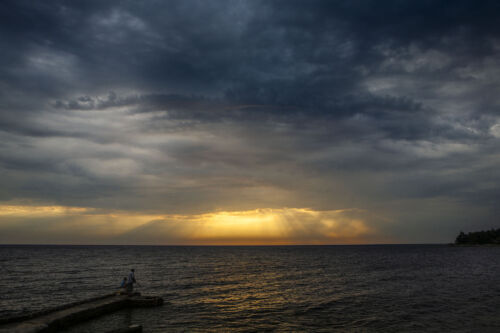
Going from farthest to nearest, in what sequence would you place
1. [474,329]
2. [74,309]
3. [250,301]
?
[250,301] < [74,309] < [474,329]

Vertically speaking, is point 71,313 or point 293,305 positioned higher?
point 71,313

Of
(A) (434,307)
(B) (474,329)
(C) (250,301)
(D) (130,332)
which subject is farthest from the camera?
A: (C) (250,301)

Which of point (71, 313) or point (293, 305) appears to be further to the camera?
point (293, 305)

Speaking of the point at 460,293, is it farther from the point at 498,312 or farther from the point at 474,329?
the point at 474,329

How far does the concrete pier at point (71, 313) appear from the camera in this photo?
2175 cm

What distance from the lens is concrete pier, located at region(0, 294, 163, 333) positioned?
71.4ft

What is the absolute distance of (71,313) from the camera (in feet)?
83.5

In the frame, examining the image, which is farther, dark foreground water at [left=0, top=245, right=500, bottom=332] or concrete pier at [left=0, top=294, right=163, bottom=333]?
dark foreground water at [left=0, top=245, right=500, bottom=332]

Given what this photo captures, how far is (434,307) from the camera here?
109ft

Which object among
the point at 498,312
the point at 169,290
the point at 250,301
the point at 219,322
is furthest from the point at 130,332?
the point at 498,312

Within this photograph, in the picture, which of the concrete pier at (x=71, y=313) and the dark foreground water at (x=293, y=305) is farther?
the dark foreground water at (x=293, y=305)

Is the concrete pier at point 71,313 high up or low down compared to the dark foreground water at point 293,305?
up

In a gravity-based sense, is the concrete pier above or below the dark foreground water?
above

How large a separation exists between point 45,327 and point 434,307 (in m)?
35.1
